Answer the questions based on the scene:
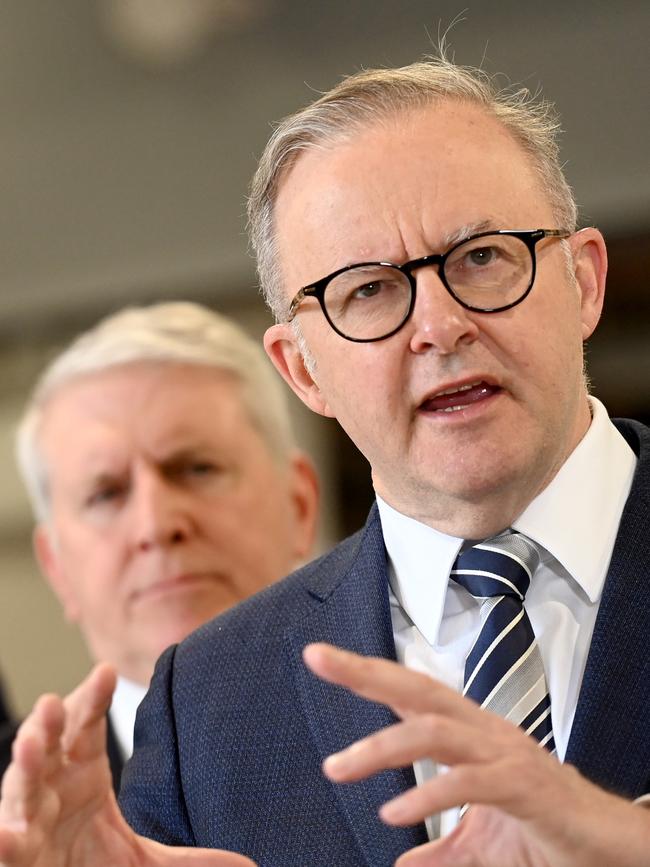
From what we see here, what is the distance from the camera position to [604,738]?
105cm

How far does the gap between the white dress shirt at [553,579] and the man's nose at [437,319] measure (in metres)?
0.17

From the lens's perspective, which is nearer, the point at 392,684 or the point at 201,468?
the point at 392,684

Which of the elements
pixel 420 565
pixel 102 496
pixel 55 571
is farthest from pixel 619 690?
pixel 55 571

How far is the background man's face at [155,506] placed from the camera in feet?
6.56

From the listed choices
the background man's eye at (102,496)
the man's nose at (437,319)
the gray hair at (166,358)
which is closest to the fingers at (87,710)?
the man's nose at (437,319)

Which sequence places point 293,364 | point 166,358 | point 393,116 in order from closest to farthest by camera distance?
point 393,116 < point 293,364 < point 166,358

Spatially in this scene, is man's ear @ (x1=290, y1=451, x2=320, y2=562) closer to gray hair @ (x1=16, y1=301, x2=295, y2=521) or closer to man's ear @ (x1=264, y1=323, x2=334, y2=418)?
gray hair @ (x1=16, y1=301, x2=295, y2=521)

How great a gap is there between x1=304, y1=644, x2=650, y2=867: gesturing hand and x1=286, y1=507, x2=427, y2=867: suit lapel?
0.75ft

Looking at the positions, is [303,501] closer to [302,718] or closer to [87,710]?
A: [302,718]

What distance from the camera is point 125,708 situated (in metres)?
2.01

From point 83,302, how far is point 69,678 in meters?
1.56

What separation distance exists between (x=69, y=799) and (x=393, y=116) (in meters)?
0.65

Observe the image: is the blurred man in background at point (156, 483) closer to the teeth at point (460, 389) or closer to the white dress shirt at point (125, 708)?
the white dress shirt at point (125, 708)

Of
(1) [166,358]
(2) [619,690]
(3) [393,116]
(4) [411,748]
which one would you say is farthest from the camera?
(1) [166,358]
